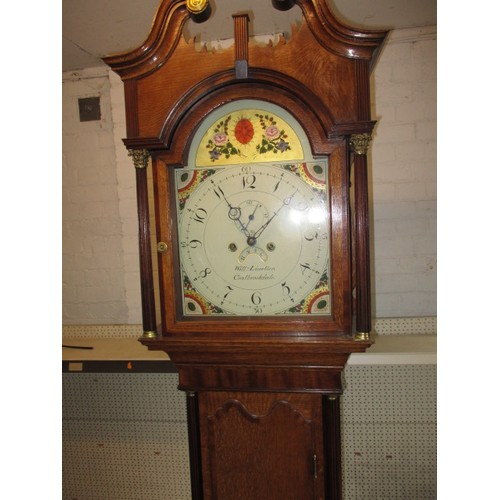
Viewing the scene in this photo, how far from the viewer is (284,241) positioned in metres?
0.93

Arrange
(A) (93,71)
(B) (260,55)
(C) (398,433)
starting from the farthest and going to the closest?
(A) (93,71)
(C) (398,433)
(B) (260,55)

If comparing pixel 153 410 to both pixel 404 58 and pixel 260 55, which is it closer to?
pixel 260 55

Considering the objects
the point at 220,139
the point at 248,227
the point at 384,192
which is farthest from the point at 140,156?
the point at 384,192

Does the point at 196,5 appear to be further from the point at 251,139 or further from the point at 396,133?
the point at 396,133

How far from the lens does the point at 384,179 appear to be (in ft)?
5.54

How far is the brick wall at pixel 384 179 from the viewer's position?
1.65 meters

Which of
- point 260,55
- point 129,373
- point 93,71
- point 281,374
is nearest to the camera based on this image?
point 260,55

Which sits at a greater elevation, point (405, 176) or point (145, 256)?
point (405, 176)

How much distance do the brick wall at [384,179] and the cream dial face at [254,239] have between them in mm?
881

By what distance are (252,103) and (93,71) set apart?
4.48 ft

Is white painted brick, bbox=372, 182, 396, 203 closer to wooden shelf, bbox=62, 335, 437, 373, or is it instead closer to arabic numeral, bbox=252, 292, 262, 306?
wooden shelf, bbox=62, 335, 437, 373

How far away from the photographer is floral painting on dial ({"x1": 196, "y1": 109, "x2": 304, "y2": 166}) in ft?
3.00

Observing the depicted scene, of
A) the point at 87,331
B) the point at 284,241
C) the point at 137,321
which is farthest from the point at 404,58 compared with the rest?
the point at 87,331

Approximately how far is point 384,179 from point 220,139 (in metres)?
1.02
